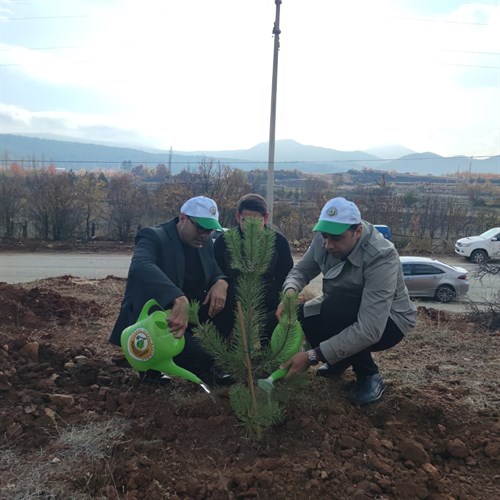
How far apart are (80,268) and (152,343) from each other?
40.9 feet

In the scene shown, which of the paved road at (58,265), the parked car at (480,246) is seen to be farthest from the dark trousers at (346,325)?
the parked car at (480,246)

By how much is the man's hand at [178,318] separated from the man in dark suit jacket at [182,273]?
65 millimetres

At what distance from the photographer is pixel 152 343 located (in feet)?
9.05

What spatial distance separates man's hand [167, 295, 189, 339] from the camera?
107 inches

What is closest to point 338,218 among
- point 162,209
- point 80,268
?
point 80,268

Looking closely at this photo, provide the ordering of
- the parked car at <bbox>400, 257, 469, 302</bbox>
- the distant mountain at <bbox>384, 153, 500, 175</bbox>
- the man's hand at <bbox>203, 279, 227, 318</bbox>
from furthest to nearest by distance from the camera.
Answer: the distant mountain at <bbox>384, 153, 500, 175</bbox>
the parked car at <bbox>400, 257, 469, 302</bbox>
the man's hand at <bbox>203, 279, 227, 318</bbox>

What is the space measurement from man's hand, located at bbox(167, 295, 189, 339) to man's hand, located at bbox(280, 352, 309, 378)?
60 centimetres

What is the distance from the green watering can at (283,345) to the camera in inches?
97.5

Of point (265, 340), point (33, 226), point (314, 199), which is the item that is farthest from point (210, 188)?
point (265, 340)

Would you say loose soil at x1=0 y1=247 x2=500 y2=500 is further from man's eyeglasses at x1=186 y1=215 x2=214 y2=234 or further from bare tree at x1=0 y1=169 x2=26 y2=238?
bare tree at x1=0 y1=169 x2=26 y2=238

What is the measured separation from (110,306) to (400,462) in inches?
176

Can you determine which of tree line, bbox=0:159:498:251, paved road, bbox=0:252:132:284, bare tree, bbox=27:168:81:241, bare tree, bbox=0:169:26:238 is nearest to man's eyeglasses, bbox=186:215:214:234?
paved road, bbox=0:252:132:284

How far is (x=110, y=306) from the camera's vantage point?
607cm

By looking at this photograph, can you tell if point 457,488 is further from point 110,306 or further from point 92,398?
point 110,306
